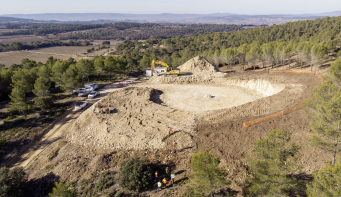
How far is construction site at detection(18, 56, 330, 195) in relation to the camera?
21047 mm

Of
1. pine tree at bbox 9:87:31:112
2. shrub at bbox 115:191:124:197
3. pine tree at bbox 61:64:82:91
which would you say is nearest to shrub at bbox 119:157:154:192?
shrub at bbox 115:191:124:197

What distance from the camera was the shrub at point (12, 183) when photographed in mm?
17453

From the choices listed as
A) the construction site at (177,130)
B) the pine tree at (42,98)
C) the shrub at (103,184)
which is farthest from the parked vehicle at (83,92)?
the shrub at (103,184)

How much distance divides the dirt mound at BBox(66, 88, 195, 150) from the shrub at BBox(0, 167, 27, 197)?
7934 mm

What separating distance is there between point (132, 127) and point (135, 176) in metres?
10.3

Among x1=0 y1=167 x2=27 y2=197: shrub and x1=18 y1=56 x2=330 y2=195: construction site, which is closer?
x1=0 y1=167 x2=27 y2=197: shrub

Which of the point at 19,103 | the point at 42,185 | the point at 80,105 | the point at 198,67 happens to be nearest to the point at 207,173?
the point at 42,185

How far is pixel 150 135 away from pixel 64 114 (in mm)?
20380

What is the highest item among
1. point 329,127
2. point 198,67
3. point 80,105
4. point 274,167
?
point 198,67

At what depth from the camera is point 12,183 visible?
18.6 m

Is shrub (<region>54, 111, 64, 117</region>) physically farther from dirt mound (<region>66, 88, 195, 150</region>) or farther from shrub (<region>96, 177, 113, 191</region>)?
shrub (<region>96, 177, 113, 191</region>)

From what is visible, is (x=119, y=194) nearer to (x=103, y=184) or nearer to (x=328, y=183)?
(x=103, y=184)

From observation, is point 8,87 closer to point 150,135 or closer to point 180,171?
point 150,135

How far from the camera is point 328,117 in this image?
48.3 feet
